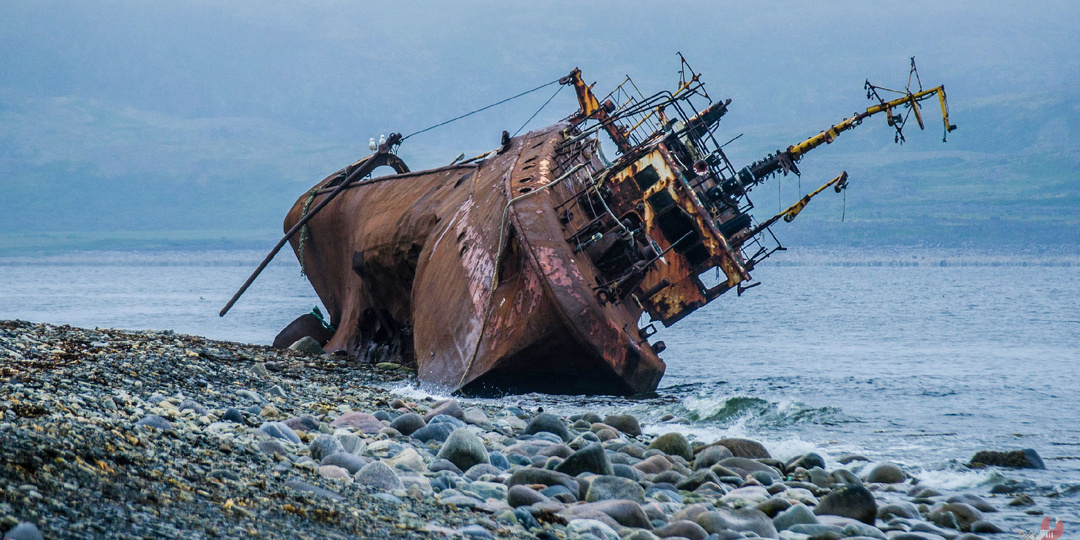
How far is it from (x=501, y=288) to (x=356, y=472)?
18.4 feet

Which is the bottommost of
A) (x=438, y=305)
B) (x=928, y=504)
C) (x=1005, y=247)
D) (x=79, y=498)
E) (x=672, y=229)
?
(x=928, y=504)

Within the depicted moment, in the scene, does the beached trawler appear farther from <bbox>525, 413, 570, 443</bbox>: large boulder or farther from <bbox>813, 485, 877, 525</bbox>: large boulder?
<bbox>813, 485, 877, 525</bbox>: large boulder

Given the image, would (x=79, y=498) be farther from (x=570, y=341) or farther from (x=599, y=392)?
(x=599, y=392)

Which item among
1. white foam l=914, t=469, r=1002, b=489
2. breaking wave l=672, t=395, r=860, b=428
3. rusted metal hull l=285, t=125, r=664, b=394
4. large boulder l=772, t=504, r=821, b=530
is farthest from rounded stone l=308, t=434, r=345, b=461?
breaking wave l=672, t=395, r=860, b=428

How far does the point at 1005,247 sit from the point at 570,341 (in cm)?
15962

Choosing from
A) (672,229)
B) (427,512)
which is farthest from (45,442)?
(672,229)

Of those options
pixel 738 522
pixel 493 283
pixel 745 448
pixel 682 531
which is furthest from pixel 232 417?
pixel 493 283

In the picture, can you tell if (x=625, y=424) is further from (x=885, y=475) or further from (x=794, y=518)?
(x=794, y=518)

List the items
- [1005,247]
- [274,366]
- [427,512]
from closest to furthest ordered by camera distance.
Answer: [427,512] → [274,366] → [1005,247]

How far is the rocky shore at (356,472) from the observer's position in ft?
12.6

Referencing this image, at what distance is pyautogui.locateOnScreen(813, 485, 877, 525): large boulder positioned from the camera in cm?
620

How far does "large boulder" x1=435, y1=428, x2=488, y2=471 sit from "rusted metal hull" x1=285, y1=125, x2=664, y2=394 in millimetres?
3751

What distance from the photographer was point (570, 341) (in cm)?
1038

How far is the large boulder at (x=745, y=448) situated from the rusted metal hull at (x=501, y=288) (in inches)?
94.6
